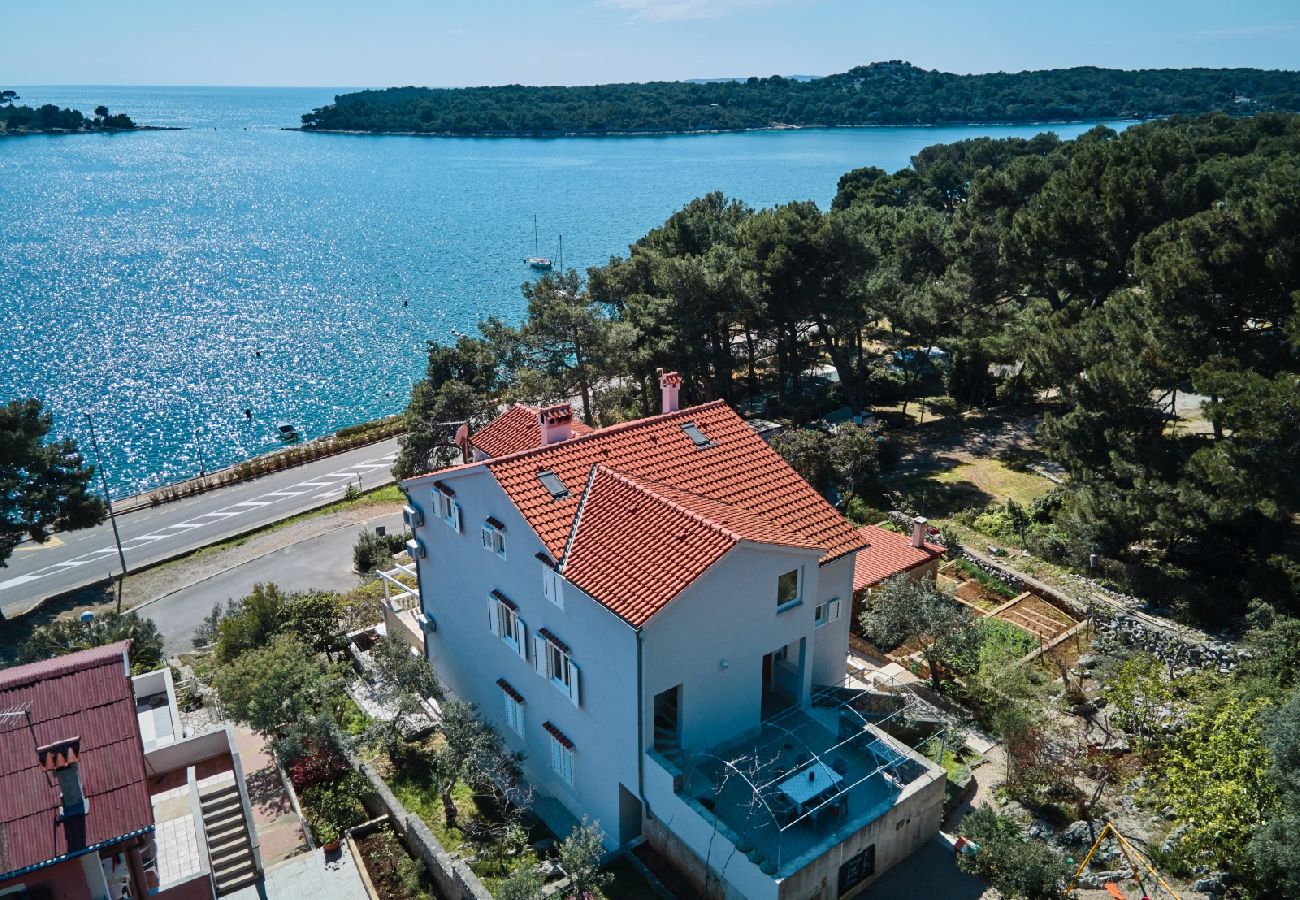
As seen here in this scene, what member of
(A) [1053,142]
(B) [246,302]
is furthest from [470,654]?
(A) [1053,142]

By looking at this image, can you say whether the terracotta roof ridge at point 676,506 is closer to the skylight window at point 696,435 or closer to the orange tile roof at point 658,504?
the orange tile roof at point 658,504

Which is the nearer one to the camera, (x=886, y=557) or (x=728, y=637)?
(x=728, y=637)

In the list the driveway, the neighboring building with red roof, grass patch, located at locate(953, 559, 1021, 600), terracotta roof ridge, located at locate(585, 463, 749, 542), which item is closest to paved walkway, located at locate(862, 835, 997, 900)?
the driveway

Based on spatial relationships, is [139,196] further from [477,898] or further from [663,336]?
[477,898]

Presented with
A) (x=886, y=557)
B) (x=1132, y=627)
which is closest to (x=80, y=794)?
(x=886, y=557)

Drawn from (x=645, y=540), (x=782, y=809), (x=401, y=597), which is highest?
(x=645, y=540)

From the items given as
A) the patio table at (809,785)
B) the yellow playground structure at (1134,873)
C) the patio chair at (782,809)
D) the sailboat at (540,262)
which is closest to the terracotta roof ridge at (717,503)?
the patio table at (809,785)

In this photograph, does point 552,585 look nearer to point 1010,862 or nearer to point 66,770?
point 66,770
